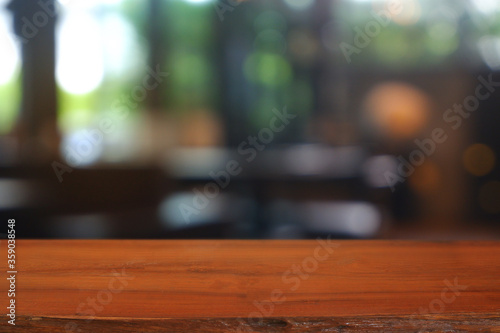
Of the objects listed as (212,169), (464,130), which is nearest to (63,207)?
(212,169)

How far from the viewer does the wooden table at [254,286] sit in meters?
0.48

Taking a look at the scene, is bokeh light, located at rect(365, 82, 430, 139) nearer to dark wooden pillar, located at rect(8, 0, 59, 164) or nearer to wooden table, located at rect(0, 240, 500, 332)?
wooden table, located at rect(0, 240, 500, 332)

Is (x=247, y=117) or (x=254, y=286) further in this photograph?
(x=247, y=117)

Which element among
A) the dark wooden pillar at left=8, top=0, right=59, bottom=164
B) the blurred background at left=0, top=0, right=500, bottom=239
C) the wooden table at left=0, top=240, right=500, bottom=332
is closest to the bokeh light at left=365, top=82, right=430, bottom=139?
the blurred background at left=0, top=0, right=500, bottom=239

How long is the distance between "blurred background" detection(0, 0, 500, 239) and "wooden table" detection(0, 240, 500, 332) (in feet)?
0.16

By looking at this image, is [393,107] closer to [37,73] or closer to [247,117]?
[247,117]

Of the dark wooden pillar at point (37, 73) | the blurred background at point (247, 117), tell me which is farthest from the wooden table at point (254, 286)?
the dark wooden pillar at point (37, 73)

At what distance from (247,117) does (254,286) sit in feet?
0.94

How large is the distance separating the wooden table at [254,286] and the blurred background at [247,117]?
0.16 feet

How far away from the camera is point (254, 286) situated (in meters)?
0.56

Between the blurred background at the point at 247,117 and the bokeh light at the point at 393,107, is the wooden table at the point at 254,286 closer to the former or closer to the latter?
the blurred background at the point at 247,117

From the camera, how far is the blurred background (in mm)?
733

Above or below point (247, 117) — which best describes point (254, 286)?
below

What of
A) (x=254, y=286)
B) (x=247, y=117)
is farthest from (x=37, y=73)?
(x=254, y=286)
